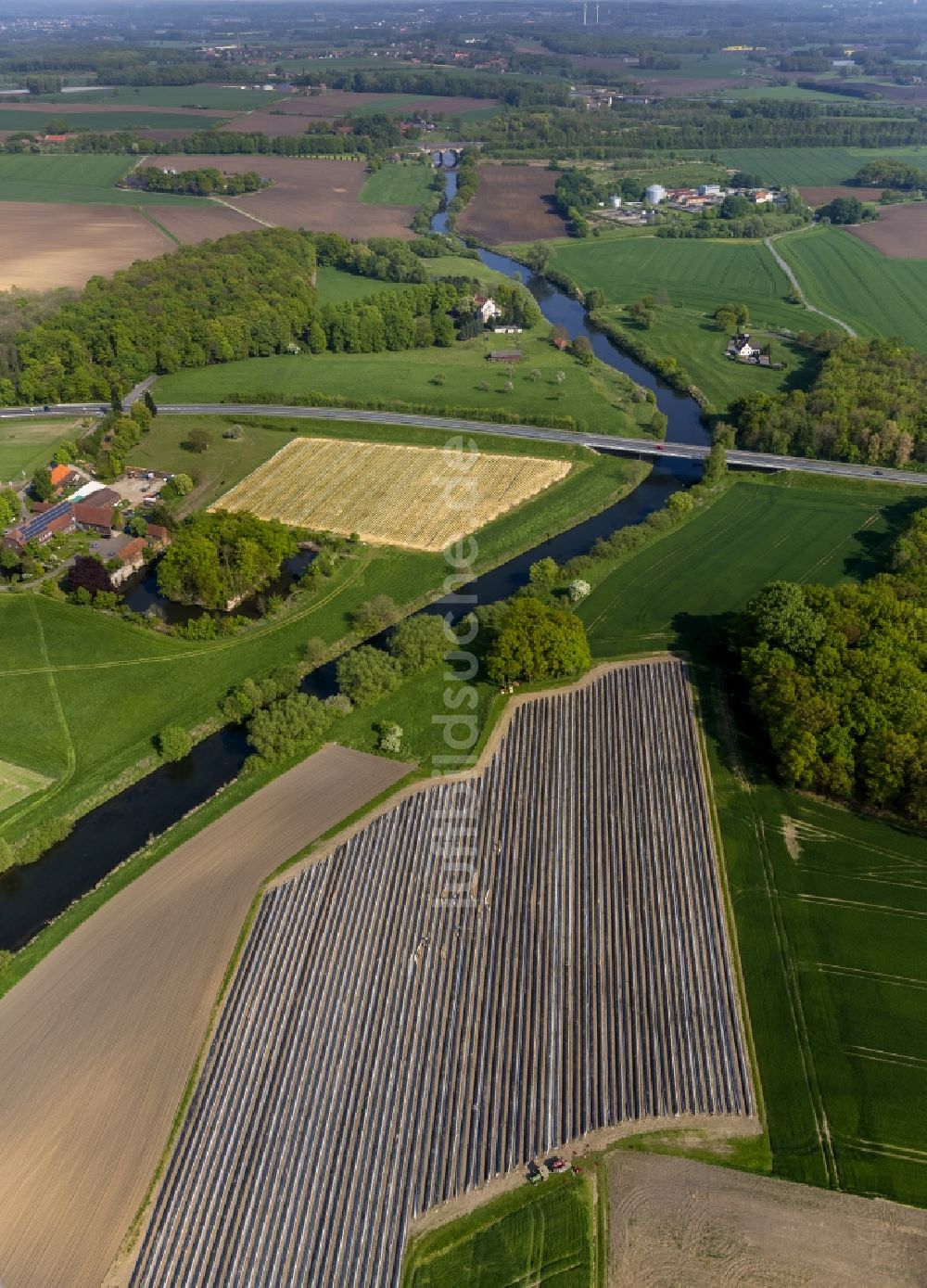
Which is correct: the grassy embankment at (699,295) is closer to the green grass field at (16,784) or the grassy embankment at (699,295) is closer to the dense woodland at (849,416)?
the dense woodland at (849,416)

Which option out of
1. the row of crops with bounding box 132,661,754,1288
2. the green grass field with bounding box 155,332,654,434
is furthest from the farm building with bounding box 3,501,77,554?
the row of crops with bounding box 132,661,754,1288

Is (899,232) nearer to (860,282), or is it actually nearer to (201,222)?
(860,282)

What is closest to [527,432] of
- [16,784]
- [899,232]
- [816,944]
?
[16,784]

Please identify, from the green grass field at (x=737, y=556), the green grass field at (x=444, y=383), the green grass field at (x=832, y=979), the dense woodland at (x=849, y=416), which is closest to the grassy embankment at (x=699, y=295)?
the dense woodland at (x=849, y=416)

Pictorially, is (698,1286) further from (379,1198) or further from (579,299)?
(579,299)

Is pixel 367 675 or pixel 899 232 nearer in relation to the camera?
pixel 367 675
